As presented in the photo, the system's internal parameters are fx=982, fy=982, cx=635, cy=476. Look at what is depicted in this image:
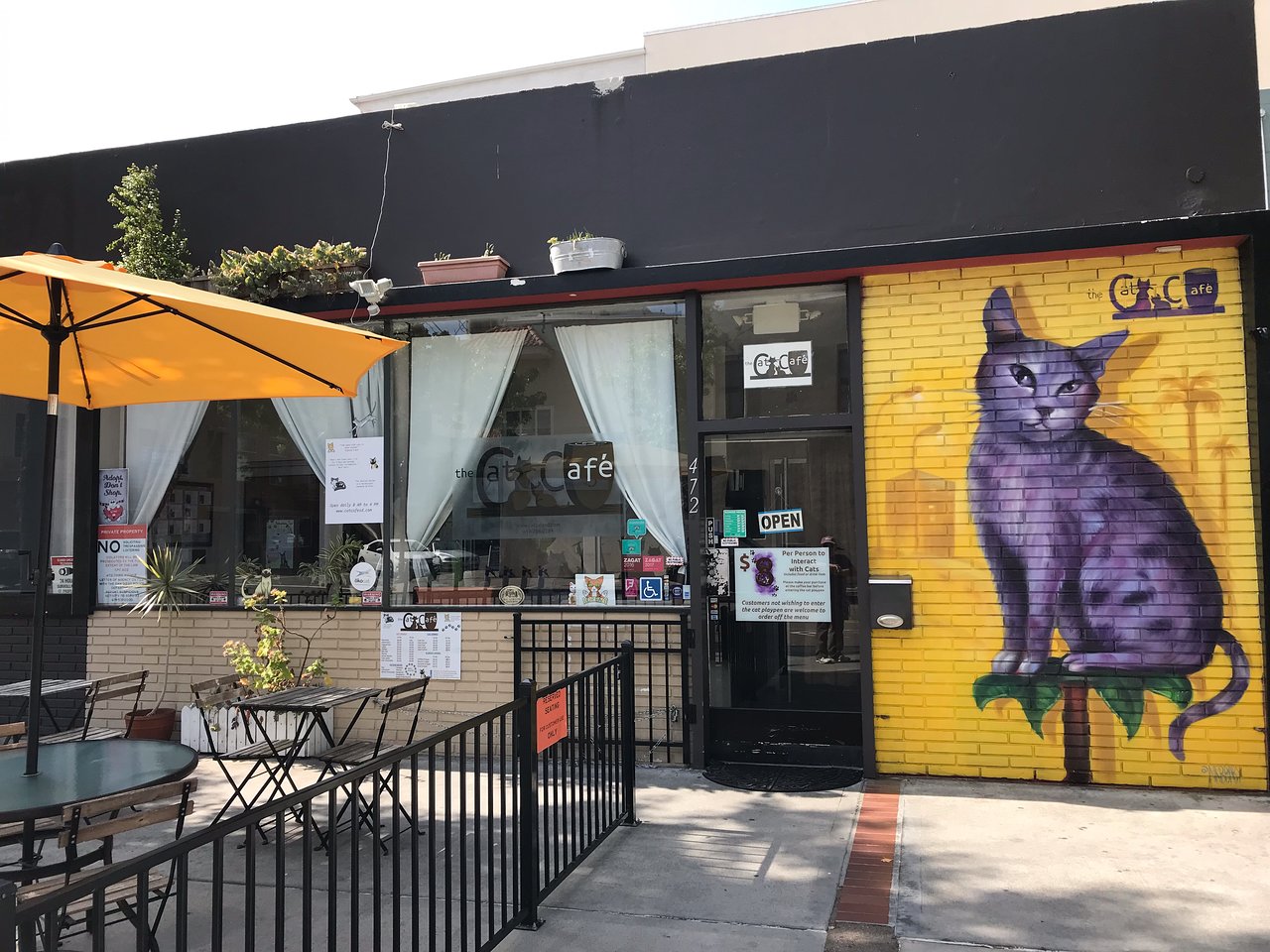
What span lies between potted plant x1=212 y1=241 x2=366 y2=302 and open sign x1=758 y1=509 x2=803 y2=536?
3735mm

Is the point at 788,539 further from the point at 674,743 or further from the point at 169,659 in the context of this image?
the point at 169,659

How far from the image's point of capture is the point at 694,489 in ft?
22.9

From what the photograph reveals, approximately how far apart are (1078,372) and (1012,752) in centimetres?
246

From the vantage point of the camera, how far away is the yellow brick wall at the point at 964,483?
19.7ft

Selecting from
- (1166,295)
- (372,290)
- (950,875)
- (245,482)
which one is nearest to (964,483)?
(1166,295)

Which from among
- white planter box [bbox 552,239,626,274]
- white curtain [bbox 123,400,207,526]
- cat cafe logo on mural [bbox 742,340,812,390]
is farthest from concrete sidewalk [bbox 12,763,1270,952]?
white planter box [bbox 552,239,626,274]

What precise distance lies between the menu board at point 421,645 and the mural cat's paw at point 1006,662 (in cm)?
377

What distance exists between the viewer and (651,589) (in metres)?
7.09

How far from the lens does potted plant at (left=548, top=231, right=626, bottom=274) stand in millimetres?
7000

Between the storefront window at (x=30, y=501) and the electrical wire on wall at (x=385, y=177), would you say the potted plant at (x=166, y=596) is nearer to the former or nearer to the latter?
the storefront window at (x=30, y=501)

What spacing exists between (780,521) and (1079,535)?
6.25 ft

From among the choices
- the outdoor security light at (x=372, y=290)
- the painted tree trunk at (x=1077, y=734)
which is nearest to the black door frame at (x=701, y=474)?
the painted tree trunk at (x=1077, y=734)

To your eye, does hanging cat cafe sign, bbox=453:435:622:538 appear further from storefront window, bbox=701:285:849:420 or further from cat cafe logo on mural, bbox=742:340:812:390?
cat cafe logo on mural, bbox=742:340:812:390
